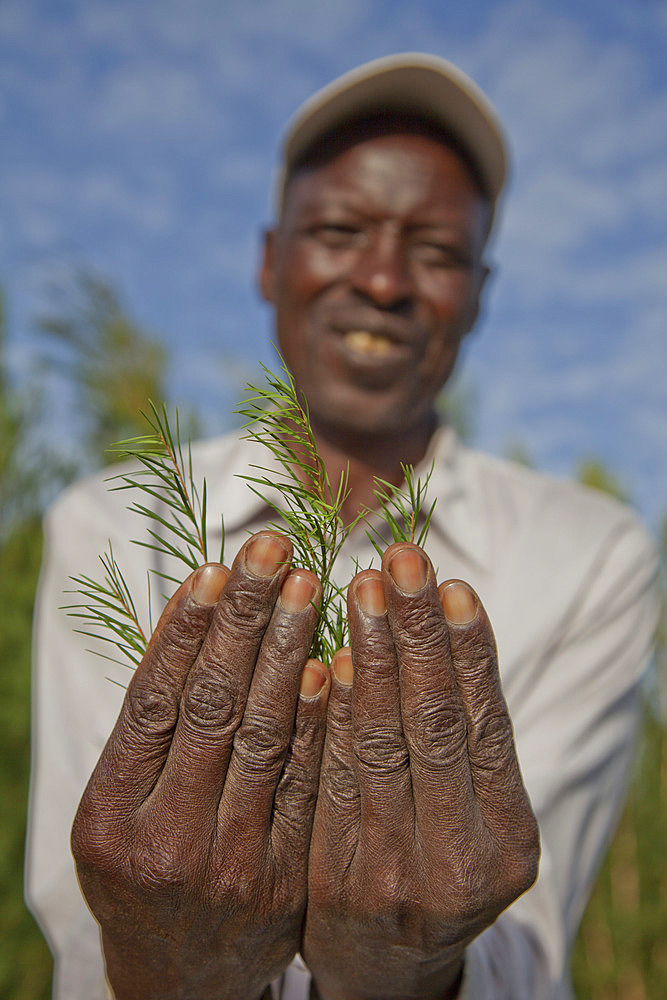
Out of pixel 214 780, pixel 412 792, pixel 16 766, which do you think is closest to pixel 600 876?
pixel 16 766

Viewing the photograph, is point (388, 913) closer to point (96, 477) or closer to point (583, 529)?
point (583, 529)

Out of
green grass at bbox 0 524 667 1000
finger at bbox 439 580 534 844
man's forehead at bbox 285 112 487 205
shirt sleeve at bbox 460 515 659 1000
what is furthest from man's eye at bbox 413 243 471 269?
green grass at bbox 0 524 667 1000

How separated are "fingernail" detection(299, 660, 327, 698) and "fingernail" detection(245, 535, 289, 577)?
14 cm

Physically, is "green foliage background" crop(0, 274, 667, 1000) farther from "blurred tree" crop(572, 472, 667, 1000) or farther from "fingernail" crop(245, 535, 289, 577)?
"fingernail" crop(245, 535, 289, 577)

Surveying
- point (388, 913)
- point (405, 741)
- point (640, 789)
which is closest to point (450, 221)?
point (405, 741)

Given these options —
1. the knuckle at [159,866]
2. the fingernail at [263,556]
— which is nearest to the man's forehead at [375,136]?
the fingernail at [263,556]

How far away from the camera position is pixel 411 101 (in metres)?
1.96

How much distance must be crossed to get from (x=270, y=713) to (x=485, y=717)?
234 mm

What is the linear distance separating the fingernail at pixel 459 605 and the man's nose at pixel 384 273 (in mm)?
1117

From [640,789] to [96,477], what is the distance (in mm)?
2939

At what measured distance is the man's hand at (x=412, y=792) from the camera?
792mm

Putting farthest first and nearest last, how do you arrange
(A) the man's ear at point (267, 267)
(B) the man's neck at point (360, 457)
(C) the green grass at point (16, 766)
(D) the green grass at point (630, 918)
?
(D) the green grass at point (630, 918), (C) the green grass at point (16, 766), (A) the man's ear at point (267, 267), (B) the man's neck at point (360, 457)

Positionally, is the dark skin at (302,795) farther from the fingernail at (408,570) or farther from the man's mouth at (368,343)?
the man's mouth at (368,343)

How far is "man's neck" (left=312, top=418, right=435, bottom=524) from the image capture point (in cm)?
188
